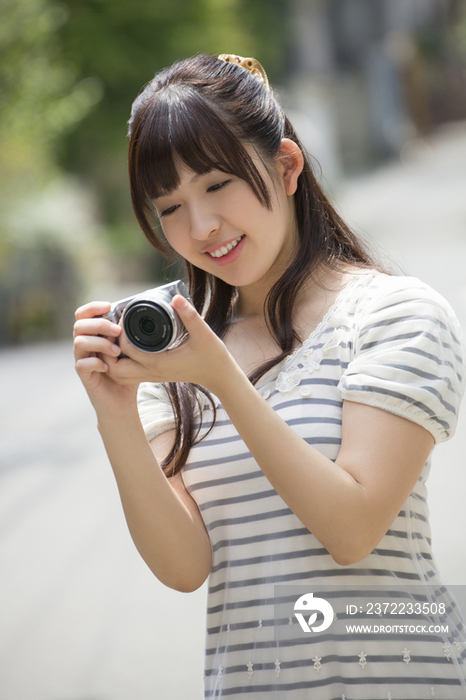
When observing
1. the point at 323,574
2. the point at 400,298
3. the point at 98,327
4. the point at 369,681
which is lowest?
the point at 369,681

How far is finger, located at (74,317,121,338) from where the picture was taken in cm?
123

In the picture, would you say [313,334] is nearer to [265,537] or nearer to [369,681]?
[265,537]

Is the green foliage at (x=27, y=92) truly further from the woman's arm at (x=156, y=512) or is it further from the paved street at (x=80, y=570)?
the woman's arm at (x=156, y=512)

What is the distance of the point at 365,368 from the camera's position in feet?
4.17

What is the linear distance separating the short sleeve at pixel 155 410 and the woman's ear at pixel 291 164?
Answer: 512 millimetres

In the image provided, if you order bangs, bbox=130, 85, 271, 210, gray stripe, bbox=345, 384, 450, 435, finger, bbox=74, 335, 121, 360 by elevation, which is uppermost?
bangs, bbox=130, 85, 271, 210

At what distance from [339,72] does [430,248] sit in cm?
1734

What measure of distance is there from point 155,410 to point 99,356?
32cm

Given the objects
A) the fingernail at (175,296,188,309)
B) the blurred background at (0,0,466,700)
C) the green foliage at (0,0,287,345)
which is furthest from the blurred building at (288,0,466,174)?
the fingernail at (175,296,188,309)

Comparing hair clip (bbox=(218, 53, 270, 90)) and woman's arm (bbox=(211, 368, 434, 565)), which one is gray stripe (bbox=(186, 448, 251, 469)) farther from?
hair clip (bbox=(218, 53, 270, 90))

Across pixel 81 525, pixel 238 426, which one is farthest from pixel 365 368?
pixel 81 525

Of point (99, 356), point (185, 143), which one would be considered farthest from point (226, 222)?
point (99, 356)

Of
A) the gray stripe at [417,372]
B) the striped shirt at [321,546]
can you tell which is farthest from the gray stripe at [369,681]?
the gray stripe at [417,372]

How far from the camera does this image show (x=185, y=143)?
55.3 inches
